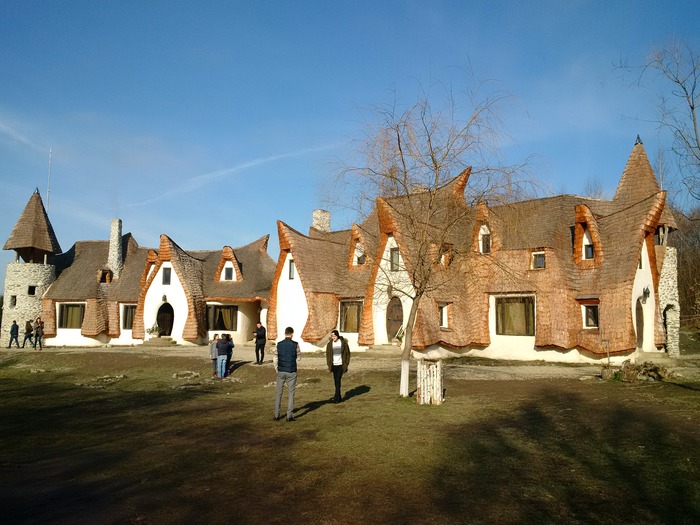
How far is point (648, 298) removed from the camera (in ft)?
84.8

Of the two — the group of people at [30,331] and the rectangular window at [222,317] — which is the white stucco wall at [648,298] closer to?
the rectangular window at [222,317]

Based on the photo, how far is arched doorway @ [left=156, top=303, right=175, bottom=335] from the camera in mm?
36688

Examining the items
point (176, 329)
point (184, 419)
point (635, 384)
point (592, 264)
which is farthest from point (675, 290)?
point (176, 329)

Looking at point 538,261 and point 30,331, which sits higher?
point 538,261

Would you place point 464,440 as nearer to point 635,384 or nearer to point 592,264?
point 635,384

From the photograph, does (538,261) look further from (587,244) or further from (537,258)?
(587,244)

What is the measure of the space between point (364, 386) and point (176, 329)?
2087 cm

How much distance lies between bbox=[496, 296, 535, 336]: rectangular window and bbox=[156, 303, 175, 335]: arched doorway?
67.5 feet

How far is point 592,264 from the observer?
84.5ft

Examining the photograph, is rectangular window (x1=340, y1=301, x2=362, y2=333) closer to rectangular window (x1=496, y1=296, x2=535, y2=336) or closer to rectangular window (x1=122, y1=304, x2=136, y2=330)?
rectangular window (x1=496, y1=296, x2=535, y2=336)

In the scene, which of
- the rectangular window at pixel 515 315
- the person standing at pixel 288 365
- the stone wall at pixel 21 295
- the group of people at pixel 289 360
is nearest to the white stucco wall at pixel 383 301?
the rectangular window at pixel 515 315

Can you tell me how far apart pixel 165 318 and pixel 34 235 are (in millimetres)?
11202

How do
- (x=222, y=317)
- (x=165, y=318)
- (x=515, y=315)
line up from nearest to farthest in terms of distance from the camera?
(x=515, y=315) < (x=222, y=317) < (x=165, y=318)

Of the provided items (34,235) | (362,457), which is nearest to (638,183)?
(362,457)
